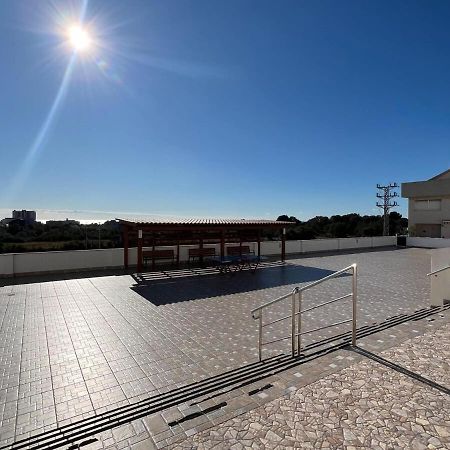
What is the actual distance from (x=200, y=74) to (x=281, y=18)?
11.4 feet

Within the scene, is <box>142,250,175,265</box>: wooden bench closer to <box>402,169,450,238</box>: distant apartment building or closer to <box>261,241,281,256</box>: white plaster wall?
<box>261,241,281,256</box>: white plaster wall

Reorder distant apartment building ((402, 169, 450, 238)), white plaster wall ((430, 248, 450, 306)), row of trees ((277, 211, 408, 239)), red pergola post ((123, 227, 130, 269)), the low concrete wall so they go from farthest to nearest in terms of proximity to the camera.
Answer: row of trees ((277, 211, 408, 239)) < distant apartment building ((402, 169, 450, 238)) < the low concrete wall < red pergola post ((123, 227, 130, 269)) < white plaster wall ((430, 248, 450, 306))

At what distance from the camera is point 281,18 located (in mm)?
9406

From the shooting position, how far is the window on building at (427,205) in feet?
95.5

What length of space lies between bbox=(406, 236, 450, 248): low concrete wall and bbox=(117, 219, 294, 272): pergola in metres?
15.4

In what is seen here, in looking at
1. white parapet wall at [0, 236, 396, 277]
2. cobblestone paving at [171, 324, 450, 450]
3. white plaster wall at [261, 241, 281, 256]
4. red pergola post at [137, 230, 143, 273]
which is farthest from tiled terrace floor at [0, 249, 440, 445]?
white plaster wall at [261, 241, 281, 256]

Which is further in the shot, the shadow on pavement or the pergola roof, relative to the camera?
the pergola roof

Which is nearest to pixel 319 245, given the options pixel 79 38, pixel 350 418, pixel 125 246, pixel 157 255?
pixel 157 255

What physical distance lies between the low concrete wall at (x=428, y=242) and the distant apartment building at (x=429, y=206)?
6242mm

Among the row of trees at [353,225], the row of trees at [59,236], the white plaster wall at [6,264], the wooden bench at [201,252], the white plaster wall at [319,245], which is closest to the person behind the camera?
the white plaster wall at [6,264]

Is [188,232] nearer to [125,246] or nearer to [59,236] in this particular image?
[125,246]

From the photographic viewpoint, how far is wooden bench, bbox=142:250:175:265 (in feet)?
42.5

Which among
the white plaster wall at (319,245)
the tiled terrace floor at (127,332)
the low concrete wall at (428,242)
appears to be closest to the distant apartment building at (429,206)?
the low concrete wall at (428,242)

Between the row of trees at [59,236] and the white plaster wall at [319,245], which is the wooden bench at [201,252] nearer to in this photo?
the row of trees at [59,236]
